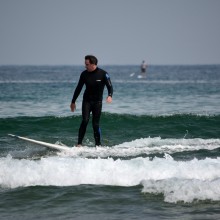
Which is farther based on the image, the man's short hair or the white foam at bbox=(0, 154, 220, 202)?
the man's short hair

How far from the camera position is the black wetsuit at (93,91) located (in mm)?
11125

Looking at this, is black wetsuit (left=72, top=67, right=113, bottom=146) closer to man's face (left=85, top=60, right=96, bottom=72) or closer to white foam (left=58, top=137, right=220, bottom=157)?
man's face (left=85, top=60, right=96, bottom=72)

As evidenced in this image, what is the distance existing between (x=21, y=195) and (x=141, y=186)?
5.45ft

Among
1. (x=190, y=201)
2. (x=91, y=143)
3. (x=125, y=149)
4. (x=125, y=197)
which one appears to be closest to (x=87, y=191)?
(x=125, y=197)

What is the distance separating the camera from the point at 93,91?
36.8 feet

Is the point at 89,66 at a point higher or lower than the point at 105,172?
higher

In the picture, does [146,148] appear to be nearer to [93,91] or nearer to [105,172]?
[93,91]

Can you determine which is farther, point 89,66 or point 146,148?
point 146,148

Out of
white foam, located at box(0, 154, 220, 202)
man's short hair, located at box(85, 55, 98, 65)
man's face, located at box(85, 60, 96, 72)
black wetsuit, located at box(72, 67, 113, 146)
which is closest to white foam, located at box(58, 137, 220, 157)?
black wetsuit, located at box(72, 67, 113, 146)

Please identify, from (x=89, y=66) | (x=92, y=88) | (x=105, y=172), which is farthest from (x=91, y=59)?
(x=105, y=172)

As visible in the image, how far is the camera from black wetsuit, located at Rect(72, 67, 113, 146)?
11125 millimetres

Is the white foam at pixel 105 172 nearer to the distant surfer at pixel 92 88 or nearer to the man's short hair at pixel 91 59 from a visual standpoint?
the distant surfer at pixel 92 88

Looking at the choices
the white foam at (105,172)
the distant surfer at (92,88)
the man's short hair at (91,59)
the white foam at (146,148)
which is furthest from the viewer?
the distant surfer at (92,88)

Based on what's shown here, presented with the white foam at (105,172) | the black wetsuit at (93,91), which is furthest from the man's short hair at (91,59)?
the white foam at (105,172)
